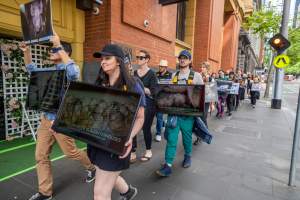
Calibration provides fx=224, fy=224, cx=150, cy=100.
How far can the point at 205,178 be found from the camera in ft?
11.7

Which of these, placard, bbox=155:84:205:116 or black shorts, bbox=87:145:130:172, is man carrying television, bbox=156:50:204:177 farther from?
black shorts, bbox=87:145:130:172

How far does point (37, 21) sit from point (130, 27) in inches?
158

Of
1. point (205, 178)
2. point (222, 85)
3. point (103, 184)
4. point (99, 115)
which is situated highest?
point (222, 85)

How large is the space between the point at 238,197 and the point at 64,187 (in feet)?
7.84

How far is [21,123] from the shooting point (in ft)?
16.6

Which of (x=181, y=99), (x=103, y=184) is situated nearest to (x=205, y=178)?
(x=181, y=99)

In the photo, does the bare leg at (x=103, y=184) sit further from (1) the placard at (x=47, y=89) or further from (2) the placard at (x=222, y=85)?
(2) the placard at (x=222, y=85)

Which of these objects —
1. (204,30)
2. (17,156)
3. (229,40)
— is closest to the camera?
(17,156)

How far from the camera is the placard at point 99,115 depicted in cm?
171

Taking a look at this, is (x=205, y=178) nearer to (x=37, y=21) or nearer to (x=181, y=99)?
(x=181, y=99)

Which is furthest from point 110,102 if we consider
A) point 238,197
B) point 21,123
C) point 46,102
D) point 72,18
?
point 72,18

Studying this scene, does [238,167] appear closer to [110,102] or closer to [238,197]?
[238,197]

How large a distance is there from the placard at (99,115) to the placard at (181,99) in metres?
1.68

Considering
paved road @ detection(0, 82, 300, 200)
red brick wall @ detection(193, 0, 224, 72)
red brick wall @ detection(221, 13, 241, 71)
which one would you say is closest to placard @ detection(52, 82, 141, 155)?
paved road @ detection(0, 82, 300, 200)
